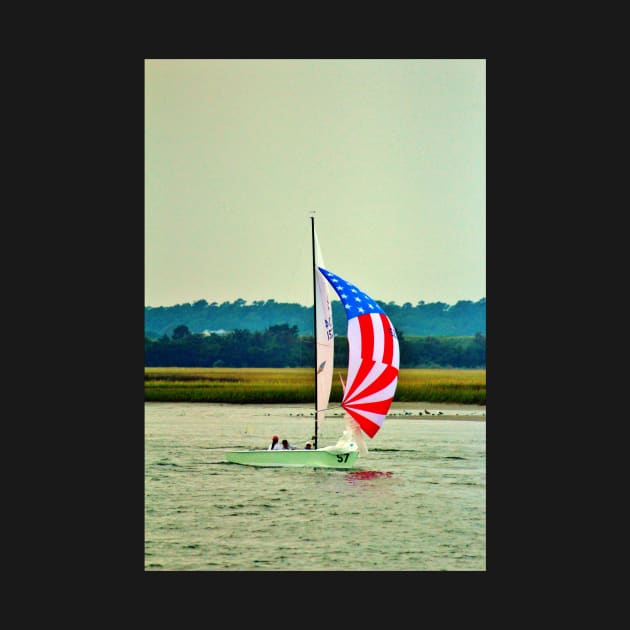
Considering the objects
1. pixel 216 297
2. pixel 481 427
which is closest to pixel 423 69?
pixel 216 297

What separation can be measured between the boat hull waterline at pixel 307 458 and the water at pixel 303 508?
12 centimetres

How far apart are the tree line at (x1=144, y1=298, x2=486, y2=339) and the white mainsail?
1.03ft

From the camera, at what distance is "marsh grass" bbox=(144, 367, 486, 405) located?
2270 centimetres

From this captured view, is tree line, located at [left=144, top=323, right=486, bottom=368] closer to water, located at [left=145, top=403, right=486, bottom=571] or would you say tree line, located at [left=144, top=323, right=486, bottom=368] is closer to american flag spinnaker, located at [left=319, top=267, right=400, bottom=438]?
american flag spinnaker, located at [left=319, top=267, right=400, bottom=438]

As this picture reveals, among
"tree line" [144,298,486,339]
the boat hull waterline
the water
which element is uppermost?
"tree line" [144,298,486,339]

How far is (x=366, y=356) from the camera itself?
2158cm

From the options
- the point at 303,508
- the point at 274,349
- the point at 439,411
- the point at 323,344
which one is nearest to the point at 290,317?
the point at 323,344

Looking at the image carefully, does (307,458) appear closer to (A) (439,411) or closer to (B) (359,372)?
(B) (359,372)

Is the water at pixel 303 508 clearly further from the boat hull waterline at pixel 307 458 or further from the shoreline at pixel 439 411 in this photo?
the shoreline at pixel 439 411

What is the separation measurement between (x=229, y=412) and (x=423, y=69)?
6806 millimetres

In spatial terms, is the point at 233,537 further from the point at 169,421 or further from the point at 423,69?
the point at 423,69

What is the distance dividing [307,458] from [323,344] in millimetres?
1596

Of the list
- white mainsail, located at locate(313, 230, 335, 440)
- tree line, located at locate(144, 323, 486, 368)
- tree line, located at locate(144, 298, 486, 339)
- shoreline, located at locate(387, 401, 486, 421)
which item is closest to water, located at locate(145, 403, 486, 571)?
shoreline, located at locate(387, 401, 486, 421)

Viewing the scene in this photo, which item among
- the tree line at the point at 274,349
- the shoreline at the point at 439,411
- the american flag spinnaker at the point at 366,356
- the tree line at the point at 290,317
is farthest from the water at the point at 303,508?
the tree line at the point at 290,317
